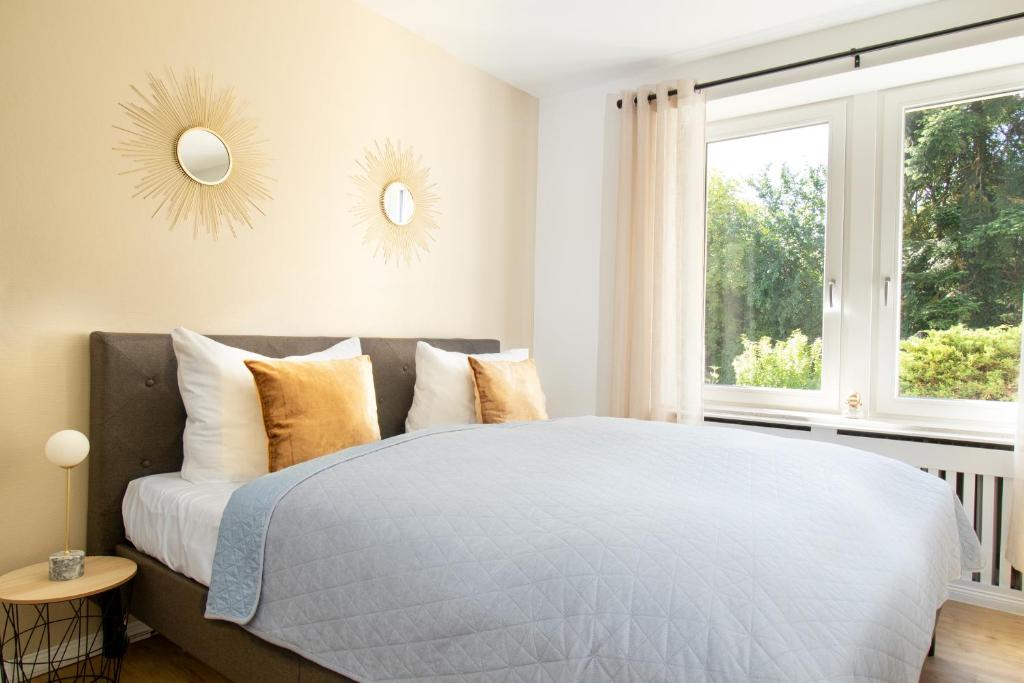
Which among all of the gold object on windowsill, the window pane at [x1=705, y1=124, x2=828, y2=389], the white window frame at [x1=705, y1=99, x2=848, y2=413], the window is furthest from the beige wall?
the gold object on windowsill

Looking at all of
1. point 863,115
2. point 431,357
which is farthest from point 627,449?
point 863,115

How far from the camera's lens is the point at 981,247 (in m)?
2.71

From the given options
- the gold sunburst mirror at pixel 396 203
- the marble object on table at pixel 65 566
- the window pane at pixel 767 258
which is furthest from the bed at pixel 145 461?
the window pane at pixel 767 258

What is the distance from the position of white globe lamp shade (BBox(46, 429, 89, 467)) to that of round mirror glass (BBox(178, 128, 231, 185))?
959 millimetres

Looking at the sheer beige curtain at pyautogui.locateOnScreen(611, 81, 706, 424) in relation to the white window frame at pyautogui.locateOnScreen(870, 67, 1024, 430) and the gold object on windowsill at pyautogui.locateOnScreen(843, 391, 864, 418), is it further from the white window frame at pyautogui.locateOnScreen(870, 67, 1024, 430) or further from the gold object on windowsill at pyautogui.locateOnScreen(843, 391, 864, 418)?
the white window frame at pyautogui.locateOnScreen(870, 67, 1024, 430)

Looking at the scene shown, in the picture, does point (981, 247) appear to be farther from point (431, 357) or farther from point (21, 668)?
point (21, 668)

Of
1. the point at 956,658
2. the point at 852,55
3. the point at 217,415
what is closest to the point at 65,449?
the point at 217,415

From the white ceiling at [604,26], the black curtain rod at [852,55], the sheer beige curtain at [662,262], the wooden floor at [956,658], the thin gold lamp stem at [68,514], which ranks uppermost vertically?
the white ceiling at [604,26]

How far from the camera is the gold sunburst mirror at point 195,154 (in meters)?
2.02

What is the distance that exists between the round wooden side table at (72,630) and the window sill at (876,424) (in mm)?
→ 2551

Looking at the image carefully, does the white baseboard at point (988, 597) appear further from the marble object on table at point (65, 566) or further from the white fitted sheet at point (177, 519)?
the marble object on table at point (65, 566)

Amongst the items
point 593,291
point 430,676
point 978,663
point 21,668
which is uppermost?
point 593,291

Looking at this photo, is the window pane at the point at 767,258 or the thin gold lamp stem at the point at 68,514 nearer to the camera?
the thin gold lamp stem at the point at 68,514

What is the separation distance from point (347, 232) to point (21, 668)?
1.80m
